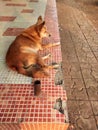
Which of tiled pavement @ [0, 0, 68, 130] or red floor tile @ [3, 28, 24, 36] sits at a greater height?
tiled pavement @ [0, 0, 68, 130]

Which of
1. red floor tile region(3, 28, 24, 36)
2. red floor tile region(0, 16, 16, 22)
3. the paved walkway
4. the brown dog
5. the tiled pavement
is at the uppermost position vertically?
the brown dog

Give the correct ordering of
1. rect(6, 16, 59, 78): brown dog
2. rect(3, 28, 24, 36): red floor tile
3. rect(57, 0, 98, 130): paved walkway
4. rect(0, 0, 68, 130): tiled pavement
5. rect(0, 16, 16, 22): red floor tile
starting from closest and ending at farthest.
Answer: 1. rect(0, 0, 68, 130): tiled pavement
2. rect(6, 16, 59, 78): brown dog
3. rect(57, 0, 98, 130): paved walkway
4. rect(3, 28, 24, 36): red floor tile
5. rect(0, 16, 16, 22): red floor tile

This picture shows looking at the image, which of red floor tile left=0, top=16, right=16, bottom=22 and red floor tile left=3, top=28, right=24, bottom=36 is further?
red floor tile left=0, top=16, right=16, bottom=22

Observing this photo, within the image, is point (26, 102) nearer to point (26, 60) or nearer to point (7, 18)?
point (26, 60)

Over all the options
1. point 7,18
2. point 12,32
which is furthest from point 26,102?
point 7,18

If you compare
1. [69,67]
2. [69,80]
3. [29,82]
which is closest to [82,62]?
[69,67]

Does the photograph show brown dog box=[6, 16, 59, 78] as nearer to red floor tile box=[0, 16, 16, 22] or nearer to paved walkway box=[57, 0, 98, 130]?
paved walkway box=[57, 0, 98, 130]

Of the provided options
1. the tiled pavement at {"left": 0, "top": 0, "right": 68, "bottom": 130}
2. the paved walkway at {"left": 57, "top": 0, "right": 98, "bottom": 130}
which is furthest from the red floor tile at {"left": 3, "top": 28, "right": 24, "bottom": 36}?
the paved walkway at {"left": 57, "top": 0, "right": 98, "bottom": 130}

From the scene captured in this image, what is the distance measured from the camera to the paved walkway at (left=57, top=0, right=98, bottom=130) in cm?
Answer: 195

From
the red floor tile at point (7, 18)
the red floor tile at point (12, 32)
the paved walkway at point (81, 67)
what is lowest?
the paved walkway at point (81, 67)

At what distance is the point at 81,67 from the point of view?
2824 mm

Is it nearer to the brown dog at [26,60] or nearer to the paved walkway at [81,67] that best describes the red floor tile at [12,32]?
the brown dog at [26,60]

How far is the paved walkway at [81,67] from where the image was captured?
195 cm

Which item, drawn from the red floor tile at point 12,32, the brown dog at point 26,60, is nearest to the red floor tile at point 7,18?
the red floor tile at point 12,32
